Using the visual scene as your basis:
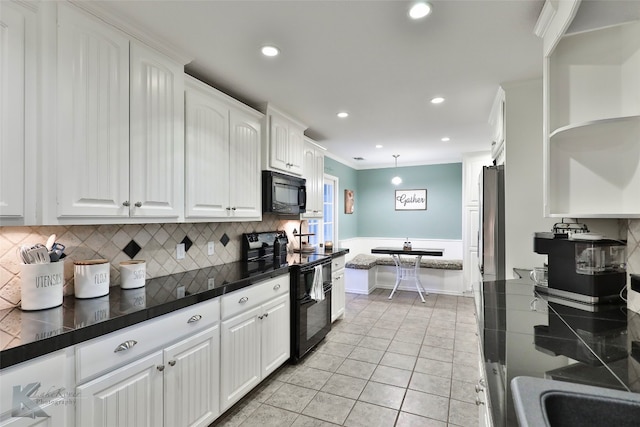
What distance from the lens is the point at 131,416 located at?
1.42 metres

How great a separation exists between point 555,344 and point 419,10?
1.63m

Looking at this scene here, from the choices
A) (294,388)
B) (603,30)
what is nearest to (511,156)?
(603,30)

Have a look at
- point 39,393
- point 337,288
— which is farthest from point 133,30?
point 337,288

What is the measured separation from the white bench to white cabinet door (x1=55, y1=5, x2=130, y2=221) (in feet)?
14.1

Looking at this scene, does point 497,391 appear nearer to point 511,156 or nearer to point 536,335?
point 536,335

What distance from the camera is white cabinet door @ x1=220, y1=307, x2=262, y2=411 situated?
2.00m

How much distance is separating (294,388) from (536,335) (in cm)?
191

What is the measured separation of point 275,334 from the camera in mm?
2561

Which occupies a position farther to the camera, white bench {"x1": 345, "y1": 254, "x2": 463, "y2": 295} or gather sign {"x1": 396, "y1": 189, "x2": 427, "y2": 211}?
gather sign {"x1": 396, "y1": 189, "x2": 427, "y2": 211}

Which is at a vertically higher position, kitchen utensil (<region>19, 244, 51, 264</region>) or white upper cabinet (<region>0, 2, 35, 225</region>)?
white upper cabinet (<region>0, 2, 35, 225</region>)

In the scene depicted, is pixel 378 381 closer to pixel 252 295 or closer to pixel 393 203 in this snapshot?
pixel 252 295

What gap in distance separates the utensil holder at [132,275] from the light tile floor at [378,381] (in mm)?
1081

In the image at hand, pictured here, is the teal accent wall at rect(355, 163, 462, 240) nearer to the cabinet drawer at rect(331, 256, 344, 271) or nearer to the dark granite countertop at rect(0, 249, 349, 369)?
the cabinet drawer at rect(331, 256, 344, 271)

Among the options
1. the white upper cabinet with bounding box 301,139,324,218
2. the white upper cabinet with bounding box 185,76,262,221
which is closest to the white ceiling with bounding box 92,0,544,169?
the white upper cabinet with bounding box 185,76,262,221
